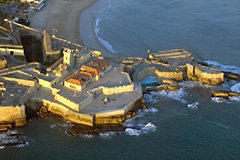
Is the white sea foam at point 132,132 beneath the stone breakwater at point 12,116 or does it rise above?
beneath

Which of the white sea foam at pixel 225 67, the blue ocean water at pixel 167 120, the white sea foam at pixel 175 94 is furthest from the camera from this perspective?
the white sea foam at pixel 225 67

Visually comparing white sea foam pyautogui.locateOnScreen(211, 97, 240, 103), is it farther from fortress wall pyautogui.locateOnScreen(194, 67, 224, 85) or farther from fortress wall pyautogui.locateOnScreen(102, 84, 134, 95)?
fortress wall pyautogui.locateOnScreen(102, 84, 134, 95)

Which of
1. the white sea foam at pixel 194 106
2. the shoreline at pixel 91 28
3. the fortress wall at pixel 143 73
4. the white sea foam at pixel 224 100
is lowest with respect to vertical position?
the white sea foam at pixel 224 100

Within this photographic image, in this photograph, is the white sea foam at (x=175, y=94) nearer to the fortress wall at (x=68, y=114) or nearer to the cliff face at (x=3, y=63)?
the fortress wall at (x=68, y=114)

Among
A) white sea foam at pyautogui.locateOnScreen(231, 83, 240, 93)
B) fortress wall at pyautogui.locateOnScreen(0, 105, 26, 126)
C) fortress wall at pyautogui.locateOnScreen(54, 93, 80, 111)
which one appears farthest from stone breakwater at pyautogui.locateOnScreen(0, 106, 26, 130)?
white sea foam at pyautogui.locateOnScreen(231, 83, 240, 93)

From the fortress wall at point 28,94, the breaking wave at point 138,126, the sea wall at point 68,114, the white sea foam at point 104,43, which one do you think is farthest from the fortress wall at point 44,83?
the white sea foam at point 104,43

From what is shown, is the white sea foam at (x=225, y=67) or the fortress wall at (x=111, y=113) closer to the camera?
the fortress wall at (x=111, y=113)

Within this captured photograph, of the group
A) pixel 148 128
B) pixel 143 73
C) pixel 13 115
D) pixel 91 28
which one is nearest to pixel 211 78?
pixel 143 73

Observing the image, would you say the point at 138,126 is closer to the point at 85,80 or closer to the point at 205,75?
the point at 85,80
